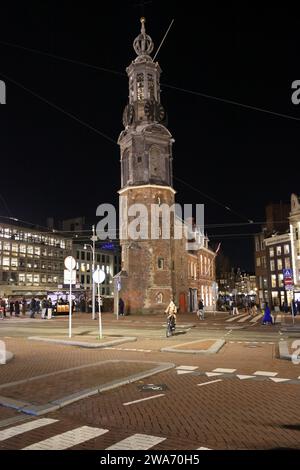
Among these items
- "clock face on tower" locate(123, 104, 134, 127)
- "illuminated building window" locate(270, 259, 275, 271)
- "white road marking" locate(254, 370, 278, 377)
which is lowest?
"white road marking" locate(254, 370, 278, 377)

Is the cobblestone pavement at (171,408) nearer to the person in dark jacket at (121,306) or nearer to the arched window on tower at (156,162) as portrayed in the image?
the person in dark jacket at (121,306)

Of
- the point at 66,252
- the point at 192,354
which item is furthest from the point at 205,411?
the point at 66,252

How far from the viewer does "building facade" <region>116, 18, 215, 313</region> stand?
162ft

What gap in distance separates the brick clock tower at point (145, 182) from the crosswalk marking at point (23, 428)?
135ft

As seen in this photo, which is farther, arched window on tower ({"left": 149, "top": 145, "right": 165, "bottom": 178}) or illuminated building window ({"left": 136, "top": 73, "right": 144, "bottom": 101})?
illuminated building window ({"left": 136, "top": 73, "right": 144, "bottom": 101})

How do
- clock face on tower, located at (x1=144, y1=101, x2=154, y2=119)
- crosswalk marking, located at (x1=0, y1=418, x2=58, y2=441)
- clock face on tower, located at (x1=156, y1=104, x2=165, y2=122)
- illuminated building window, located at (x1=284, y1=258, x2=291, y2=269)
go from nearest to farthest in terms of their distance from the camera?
crosswalk marking, located at (x1=0, y1=418, x2=58, y2=441) < clock face on tower, located at (x1=144, y1=101, x2=154, y2=119) < clock face on tower, located at (x1=156, y1=104, x2=165, y2=122) < illuminated building window, located at (x1=284, y1=258, x2=291, y2=269)

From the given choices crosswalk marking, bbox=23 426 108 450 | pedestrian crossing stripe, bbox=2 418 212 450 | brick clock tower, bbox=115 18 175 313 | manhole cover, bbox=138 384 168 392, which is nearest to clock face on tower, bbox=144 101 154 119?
brick clock tower, bbox=115 18 175 313

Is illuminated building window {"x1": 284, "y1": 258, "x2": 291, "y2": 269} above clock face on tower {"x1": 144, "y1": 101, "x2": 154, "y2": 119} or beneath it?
beneath

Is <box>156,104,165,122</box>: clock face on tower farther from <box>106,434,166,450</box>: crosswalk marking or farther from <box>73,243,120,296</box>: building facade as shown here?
<box>73,243,120,296</box>: building facade

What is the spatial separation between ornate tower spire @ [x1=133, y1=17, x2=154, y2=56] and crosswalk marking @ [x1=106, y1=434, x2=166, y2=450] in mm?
53923

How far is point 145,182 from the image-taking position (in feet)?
163

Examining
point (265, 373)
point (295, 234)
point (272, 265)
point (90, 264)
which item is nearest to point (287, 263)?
point (272, 265)

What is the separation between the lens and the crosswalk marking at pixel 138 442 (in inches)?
241

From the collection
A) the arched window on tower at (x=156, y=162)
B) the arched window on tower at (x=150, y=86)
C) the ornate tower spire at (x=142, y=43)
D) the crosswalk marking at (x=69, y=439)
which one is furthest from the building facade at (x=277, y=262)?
the crosswalk marking at (x=69, y=439)
